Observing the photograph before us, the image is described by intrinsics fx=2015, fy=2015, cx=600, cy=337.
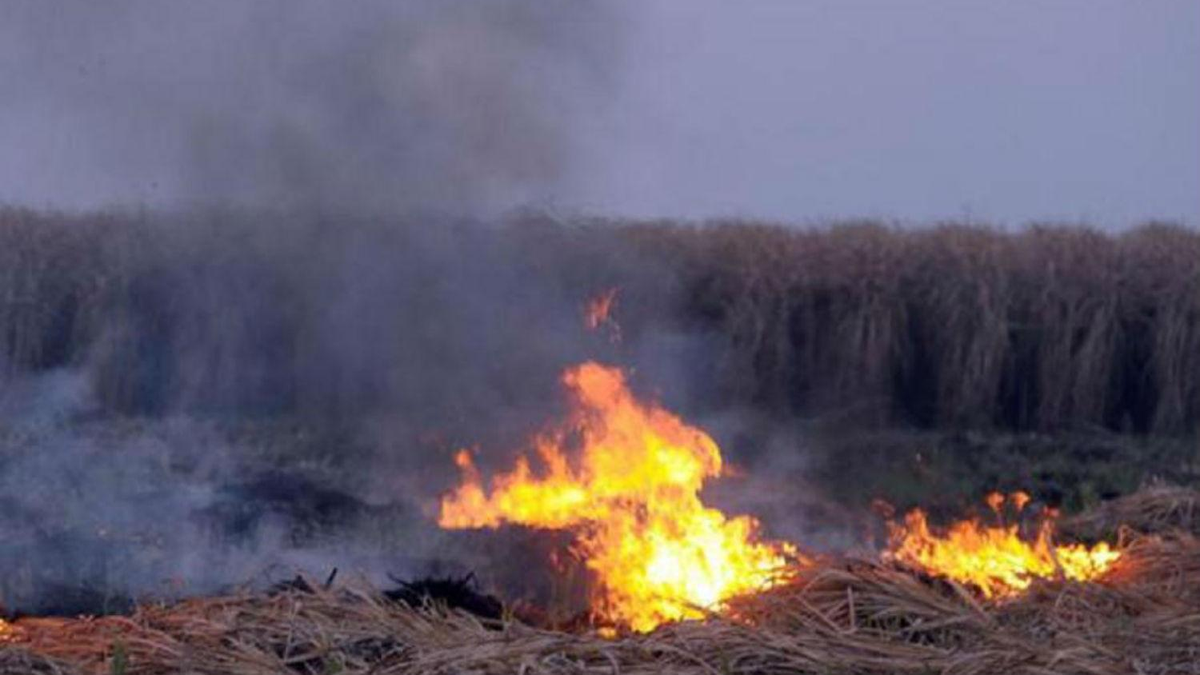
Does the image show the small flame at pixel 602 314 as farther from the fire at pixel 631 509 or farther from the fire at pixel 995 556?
the fire at pixel 995 556

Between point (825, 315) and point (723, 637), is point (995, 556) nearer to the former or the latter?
point (723, 637)

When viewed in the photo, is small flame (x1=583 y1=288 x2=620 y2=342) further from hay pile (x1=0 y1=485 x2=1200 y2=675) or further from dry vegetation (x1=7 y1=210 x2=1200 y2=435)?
hay pile (x1=0 y1=485 x2=1200 y2=675)

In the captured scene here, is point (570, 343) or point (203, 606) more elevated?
point (570, 343)

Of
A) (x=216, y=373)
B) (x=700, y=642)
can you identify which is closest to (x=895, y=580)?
(x=700, y=642)

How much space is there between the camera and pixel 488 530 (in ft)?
28.8

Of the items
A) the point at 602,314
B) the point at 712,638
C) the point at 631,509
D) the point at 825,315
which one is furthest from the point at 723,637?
the point at 825,315

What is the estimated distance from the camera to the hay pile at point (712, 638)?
21.6 ft

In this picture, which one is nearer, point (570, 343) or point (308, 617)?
point (308, 617)

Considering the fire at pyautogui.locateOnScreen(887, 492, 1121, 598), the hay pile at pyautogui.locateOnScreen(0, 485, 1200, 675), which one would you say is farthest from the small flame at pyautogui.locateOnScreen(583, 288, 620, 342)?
the hay pile at pyautogui.locateOnScreen(0, 485, 1200, 675)

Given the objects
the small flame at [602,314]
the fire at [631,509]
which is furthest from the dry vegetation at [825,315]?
the fire at [631,509]

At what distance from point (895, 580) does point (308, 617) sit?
7.03ft

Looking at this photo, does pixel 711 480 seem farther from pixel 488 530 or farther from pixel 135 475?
pixel 135 475

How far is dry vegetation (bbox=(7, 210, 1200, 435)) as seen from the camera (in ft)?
43.7

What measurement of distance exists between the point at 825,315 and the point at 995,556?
28.1ft
